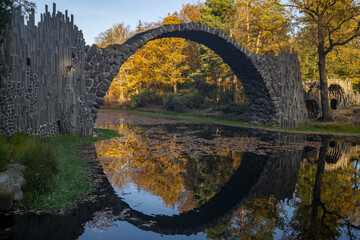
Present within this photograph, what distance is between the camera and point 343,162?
349 inches

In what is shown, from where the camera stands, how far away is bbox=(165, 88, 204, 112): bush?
32281mm

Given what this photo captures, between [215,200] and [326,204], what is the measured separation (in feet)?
6.84

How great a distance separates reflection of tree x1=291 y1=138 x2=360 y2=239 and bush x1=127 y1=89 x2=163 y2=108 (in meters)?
31.2

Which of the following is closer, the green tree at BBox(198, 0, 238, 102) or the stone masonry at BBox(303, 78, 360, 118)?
the stone masonry at BBox(303, 78, 360, 118)

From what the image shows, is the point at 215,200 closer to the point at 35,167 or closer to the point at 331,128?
the point at 35,167

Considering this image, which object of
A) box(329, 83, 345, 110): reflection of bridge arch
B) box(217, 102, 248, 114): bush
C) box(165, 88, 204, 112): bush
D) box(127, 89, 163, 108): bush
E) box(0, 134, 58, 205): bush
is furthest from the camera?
box(127, 89, 163, 108): bush

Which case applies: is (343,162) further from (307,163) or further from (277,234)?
(277,234)

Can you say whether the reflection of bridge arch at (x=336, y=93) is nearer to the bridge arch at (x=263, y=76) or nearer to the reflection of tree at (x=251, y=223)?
the bridge arch at (x=263, y=76)

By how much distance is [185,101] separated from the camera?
32125 mm

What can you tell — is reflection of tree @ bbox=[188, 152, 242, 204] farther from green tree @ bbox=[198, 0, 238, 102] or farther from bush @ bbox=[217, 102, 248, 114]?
green tree @ bbox=[198, 0, 238, 102]

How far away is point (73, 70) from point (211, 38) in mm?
9390

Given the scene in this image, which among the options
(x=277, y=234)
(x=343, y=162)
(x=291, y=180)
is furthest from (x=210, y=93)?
(x=277, y=234)

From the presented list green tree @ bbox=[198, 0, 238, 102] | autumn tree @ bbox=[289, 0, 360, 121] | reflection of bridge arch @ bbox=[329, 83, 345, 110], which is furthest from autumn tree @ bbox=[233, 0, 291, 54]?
reflection of bridge arch @ bbox=[329, 83, 345, 110]

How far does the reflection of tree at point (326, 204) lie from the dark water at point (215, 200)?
0.6 inches
